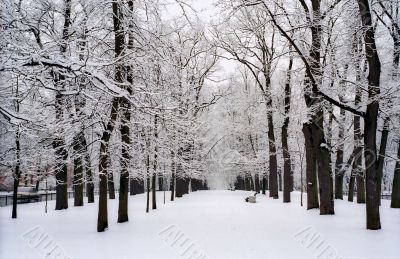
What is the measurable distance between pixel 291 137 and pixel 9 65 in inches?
1267

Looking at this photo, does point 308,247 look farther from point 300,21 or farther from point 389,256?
point 300,21

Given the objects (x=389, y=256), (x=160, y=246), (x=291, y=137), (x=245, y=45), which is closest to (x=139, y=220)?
(x=160, y=246)

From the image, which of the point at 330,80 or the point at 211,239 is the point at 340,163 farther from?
the point at 211,239

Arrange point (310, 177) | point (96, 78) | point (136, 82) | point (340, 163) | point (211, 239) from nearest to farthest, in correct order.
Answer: point (96, 78) < point (211, 239) < point (136, 82) < point (310, 177) < point (340, 163)

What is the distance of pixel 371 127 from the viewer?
11156 mm

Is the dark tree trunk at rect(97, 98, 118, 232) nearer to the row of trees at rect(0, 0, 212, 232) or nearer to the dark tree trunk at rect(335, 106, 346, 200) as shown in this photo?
the row of trees at rect(0, 0, 212, 232)

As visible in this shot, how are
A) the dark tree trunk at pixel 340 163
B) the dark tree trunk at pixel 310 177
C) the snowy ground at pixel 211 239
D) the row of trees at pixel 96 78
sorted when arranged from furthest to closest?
the dark tree trunk at pixel 340 163 < the dark tree trunk at pixel 310 177 < the snowy ground at pixel 211 239 < the row of trees at pixel 96 78

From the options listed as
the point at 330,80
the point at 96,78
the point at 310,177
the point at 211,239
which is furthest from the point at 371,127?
the point at 96,78

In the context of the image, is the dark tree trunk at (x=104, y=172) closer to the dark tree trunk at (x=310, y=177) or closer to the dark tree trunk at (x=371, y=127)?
the dark tree trunk at (x=371, y=127)

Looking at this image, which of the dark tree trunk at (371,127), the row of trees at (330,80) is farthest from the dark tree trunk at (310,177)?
the dark tree trunk at (371,127)

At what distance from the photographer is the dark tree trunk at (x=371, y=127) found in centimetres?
1084

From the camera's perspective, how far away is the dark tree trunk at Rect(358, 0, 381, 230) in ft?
35.6

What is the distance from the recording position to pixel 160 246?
938cm

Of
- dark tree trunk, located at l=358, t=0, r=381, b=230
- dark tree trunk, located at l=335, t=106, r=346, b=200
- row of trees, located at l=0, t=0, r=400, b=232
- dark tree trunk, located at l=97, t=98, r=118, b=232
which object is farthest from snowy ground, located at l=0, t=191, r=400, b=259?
dark tree trunk, located at l=335, t=106, r=346, b=200
